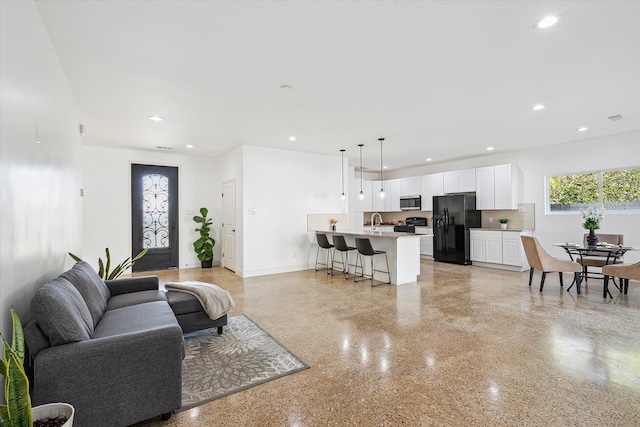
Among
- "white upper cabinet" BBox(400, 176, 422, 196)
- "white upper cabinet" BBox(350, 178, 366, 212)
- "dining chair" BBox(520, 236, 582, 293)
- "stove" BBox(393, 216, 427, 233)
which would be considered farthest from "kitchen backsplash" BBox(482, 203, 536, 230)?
"white upper cabinet" BBox(350, 178, 366, 212)

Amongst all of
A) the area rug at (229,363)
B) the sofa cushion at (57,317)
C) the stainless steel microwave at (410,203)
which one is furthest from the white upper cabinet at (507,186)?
the sofa cushion at (57,317)

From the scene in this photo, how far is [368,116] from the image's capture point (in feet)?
14.9

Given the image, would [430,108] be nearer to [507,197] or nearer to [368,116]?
[368,116]

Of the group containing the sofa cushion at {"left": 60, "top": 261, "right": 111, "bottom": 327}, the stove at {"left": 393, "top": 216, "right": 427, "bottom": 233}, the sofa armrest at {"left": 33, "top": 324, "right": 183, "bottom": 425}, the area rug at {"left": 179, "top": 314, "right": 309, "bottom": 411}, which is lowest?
the area rug at {"left": 179, "top": 314, "right": 309, "bottom": 411}

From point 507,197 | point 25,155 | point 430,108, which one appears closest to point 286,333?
point 25,155

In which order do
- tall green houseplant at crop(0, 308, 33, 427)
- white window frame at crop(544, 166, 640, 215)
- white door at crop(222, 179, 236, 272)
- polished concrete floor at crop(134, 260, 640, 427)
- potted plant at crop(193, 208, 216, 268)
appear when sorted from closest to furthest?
tall green houseplant at crop(0, 308, 33, 427) < polished concrete floor at crop(134, 260, 640, 427) < white window frame at crop(544, 166, 640, 215) < white door at crop(222, 179, 236, 272) < potted plant at crop(193, 208, 216, 268)

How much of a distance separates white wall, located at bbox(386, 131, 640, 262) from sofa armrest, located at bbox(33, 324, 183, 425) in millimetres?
7375

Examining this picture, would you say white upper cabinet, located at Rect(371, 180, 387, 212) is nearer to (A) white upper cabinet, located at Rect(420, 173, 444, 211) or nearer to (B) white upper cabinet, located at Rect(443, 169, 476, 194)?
(A) white upper cabinet, located at Rect(420, 173, 444, 211)

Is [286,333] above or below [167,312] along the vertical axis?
below

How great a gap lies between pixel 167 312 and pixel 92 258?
515 cm

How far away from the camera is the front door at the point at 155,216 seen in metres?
6.78

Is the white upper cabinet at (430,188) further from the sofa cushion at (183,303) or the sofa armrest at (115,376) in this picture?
the sofa armrest at (115,376)

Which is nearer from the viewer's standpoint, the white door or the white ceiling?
the white ceiling

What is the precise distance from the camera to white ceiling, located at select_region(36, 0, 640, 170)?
225 cm
